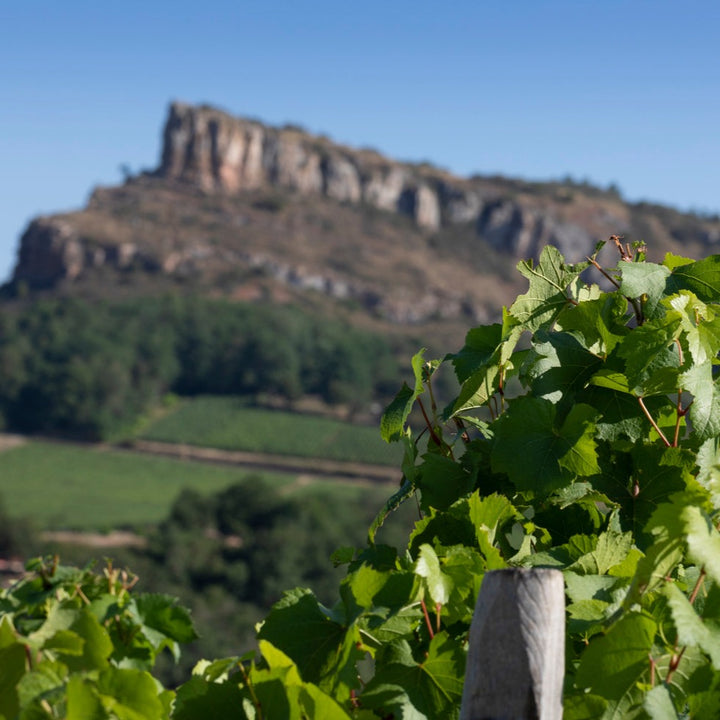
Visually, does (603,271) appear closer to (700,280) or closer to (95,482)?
(700,280)

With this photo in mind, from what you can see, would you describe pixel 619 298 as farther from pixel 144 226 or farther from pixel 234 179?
pixel 234 179

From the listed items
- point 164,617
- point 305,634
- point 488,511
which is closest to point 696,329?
point 488,511

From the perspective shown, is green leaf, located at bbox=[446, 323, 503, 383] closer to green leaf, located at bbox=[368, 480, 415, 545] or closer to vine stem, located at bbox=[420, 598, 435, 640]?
green leaf, located at bbox=[368, 480, 415, 545]

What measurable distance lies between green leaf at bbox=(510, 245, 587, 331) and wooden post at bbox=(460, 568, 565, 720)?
0.47 meters

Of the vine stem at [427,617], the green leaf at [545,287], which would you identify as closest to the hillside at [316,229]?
the green leaf at [545,287]

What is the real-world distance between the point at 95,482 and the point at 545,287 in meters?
49.1

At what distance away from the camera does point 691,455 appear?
1.12m

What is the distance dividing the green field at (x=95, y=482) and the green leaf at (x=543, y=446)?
41.2 metres

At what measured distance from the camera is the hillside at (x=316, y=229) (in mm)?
Result: 75312

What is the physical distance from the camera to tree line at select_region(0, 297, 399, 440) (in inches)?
2418

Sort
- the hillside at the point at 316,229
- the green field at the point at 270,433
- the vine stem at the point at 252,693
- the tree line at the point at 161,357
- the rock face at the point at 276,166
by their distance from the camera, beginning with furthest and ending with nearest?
the rock face at the point at 276,166, the hillside at the point at 316,229, the tree line at the point at 161,357, the green field at the point at 270,433, the vine stem at the point at 252,693

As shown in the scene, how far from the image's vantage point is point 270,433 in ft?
182

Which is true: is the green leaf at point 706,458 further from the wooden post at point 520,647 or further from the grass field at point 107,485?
the grass field at point 107,485

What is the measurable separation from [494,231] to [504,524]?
9238 cm
